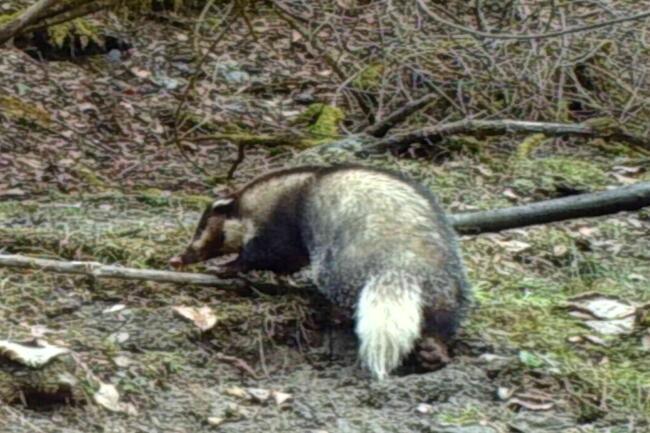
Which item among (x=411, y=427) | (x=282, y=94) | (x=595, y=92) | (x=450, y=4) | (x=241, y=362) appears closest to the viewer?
(x=411, y=427)

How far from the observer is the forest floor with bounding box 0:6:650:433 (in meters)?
4.26

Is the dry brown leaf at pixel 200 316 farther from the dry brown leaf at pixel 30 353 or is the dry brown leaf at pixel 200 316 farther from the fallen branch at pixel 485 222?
the dry brown leaf at pixel 30 353

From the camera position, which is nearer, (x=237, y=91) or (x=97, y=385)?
(x=97, y=385)

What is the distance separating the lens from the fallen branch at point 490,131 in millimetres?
7473

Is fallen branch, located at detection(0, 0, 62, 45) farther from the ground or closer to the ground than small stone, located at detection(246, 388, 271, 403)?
farther from the ground

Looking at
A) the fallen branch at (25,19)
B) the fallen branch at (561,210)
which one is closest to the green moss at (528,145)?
the fallen branch at (561,210)

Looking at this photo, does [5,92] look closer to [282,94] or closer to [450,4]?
[282,94]

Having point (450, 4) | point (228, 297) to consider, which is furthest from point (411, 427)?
point (450, 4)

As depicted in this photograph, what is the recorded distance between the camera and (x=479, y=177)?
7457 mm

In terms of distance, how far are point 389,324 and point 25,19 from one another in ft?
A: 10.2

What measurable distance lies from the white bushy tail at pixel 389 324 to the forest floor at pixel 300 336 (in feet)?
0.30

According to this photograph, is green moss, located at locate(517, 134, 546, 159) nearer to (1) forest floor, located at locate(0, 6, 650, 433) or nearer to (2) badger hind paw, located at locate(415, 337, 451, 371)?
(1) forest floor, located at locate(0, 6, 650, 433)

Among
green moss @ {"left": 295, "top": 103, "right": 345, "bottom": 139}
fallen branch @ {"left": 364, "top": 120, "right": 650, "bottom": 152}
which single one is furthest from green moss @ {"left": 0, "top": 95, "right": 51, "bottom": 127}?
fallen branch @ {"left": 364, "top": 120, "right": 650, "bottom": 152}

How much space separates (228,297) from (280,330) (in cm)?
37
